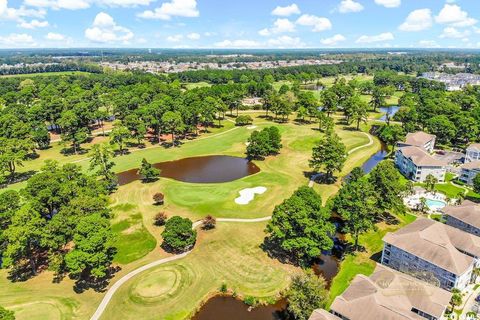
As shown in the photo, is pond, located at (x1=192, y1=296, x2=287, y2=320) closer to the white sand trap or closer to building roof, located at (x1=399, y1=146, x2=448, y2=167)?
the white sand trap

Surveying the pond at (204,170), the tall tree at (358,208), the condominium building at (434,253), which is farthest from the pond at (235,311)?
the pond at (204,170)

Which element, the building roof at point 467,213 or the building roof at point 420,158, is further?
the building roof at point 420,158

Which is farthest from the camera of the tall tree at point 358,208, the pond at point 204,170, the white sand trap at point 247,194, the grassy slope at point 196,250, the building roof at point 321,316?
the pond at point 204,170

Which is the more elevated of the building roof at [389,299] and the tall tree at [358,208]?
the tall tree at [358,208]

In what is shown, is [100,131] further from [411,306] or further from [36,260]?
[411,306]

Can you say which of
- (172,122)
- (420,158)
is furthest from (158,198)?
(420,158)

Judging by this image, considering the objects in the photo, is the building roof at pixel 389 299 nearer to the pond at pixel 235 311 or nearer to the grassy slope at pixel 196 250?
the pond at pixel 235 311
